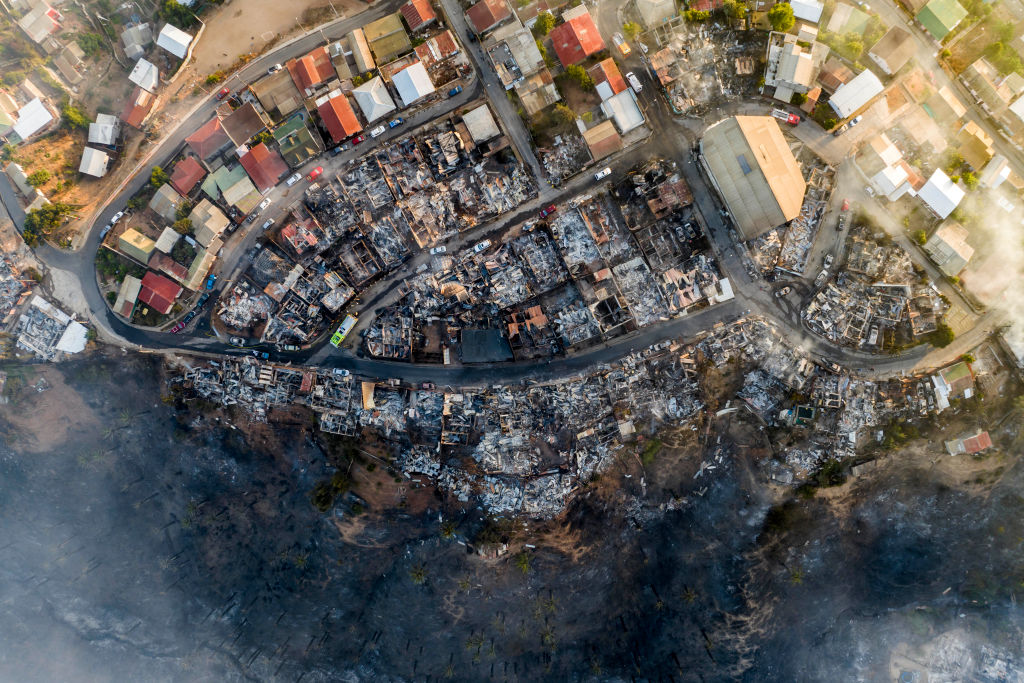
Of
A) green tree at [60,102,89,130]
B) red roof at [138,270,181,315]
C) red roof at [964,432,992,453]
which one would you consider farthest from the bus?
red roof at [964,432,992,453]

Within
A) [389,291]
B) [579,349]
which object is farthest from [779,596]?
[389,291]

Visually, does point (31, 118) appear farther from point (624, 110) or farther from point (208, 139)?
point (624, 110)

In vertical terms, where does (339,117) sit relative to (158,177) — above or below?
below

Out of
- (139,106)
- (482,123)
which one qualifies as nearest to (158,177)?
(139,106)

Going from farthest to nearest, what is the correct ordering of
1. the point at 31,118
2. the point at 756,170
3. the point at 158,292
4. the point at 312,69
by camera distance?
the point at 31,118
the point at 158,292
the point at 312,69
the point at 756,170

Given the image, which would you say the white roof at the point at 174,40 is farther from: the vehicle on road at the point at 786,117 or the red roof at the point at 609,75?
the vehicle on road at the point at 786,117

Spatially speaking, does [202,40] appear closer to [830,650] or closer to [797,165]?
[797,165]

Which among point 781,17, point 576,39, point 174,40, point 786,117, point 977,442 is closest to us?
point 781,17
